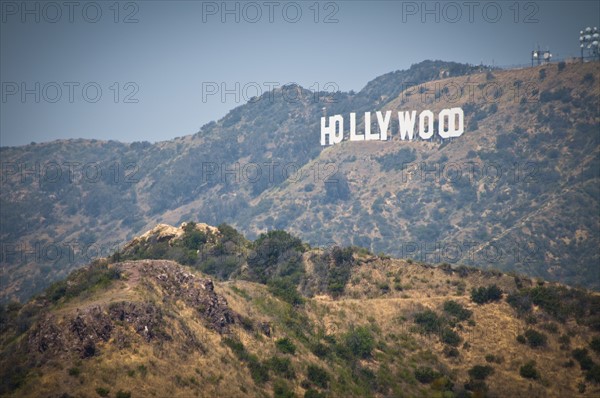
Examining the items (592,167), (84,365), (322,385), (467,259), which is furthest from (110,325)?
(592,167)

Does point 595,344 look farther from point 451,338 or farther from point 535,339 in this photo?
point 451,338

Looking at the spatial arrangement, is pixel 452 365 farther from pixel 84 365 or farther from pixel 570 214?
pixel 570 214

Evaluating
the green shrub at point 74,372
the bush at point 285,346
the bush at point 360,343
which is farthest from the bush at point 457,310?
the green shrub at point 74,372

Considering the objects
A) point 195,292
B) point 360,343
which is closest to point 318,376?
point 360,343

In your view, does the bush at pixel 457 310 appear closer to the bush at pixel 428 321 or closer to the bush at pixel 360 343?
the bush at pixel 428 321

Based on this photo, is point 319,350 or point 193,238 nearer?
point 319,350
